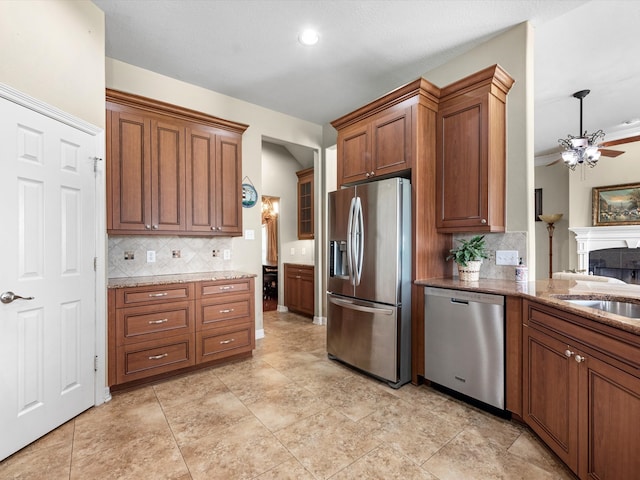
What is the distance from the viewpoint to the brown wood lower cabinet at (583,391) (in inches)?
50.6

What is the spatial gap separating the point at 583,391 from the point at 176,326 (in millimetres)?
2886

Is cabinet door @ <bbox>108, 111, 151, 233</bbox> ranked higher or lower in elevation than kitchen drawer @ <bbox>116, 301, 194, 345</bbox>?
higher

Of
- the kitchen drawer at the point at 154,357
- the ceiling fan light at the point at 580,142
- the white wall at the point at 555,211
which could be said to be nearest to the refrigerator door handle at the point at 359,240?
the kitchen drawer at the point at 154,357

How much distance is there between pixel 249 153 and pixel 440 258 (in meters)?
2.64

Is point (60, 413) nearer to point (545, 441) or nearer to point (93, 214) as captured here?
point (93, 214)

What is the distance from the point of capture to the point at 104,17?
2516 millimetres

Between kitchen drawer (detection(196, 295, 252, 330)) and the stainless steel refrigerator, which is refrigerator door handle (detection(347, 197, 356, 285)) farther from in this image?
kitchen drawer (detection(196, 295, 252, 330))

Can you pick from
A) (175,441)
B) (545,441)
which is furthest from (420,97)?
(175,441)

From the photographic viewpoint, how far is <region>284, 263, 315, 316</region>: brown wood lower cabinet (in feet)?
16.6

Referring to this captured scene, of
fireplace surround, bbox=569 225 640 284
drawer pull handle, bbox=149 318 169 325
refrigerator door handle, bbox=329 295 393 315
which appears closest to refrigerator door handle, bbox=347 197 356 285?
refrigerator door handle, bbox=329 295 393 315

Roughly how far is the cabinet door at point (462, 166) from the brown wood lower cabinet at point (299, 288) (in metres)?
2.68

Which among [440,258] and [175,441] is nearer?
[175,441]

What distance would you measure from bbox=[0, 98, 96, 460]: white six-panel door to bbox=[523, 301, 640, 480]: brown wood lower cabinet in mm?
3050

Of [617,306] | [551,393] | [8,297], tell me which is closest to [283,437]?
[551,393]
